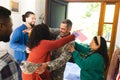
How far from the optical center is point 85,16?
461 cm

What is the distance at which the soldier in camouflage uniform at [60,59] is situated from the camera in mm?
1505

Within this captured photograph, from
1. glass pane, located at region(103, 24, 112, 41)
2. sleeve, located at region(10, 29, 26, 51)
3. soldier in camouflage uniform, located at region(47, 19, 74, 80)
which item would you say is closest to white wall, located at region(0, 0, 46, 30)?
sleeve, located at region(10, 29, 26, 51)

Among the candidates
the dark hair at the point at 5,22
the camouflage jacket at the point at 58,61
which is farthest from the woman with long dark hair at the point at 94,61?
the dark hair at the point at 5,22

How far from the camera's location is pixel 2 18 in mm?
918

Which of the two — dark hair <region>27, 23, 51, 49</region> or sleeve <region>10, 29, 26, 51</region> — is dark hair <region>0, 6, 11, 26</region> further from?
sleeve <region>10, 29, 26, 51</region>

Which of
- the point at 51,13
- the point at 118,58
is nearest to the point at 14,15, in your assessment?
the point at 51,13

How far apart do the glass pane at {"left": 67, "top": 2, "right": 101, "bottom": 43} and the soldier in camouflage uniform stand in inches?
101

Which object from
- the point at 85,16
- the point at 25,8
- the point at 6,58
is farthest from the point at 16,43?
the point at 85,16

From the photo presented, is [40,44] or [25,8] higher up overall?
[25,8]

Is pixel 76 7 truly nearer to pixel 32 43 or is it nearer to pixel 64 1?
pixel 64 1

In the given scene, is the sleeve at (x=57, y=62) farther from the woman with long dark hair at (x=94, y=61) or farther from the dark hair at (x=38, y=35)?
the dark hair at (x=38, y=35)

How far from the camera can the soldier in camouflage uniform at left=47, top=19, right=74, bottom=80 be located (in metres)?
1.51

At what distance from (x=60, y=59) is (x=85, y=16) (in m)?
3.27

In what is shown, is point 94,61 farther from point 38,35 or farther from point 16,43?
point 16,43
